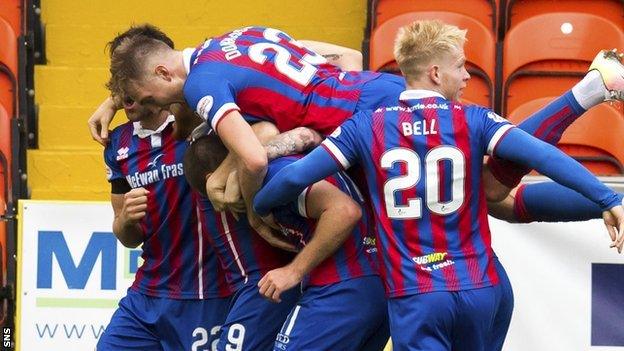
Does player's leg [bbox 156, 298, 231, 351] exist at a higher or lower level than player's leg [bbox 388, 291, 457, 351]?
lower

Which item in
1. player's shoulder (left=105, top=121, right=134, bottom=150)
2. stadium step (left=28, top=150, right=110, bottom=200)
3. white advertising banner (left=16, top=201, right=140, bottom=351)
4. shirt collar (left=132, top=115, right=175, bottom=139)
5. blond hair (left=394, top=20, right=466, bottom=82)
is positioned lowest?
white advertising banner (left=16, top=201, right=140, bottom=351)

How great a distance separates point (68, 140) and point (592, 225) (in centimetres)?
337

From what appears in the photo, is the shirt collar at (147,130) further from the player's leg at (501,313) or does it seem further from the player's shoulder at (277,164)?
the player's leg at (501,313)

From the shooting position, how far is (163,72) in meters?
4.75

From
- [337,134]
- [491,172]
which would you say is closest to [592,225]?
[491,172]

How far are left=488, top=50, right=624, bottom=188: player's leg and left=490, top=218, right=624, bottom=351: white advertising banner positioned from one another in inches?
50.2

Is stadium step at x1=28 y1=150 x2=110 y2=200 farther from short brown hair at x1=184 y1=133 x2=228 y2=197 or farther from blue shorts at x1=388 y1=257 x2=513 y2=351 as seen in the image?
blue shorts at x1=388 y1=257 x2=513 y2=351

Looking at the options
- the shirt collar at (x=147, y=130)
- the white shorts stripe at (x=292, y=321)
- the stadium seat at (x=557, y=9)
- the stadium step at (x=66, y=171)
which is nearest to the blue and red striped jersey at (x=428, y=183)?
the white shorts stripe at (x=292, y=321)

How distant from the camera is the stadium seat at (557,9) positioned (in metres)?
7.85

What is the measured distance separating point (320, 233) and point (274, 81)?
1.78 feet

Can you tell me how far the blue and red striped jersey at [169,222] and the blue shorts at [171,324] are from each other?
37 mm

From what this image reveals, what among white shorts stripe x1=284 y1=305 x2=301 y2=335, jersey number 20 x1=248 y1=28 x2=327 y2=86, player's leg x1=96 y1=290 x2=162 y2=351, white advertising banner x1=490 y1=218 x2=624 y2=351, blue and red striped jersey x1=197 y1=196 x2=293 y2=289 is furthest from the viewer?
white advertising banner x1=490 y1=218 x2=624 y2=351

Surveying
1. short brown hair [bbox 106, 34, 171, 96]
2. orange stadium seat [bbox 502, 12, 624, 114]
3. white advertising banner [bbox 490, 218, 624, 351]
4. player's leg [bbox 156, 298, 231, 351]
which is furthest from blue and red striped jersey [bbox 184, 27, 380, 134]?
orange stadium seat [bbox 502, 12, 624, 114]

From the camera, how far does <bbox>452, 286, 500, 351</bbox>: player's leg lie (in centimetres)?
433
